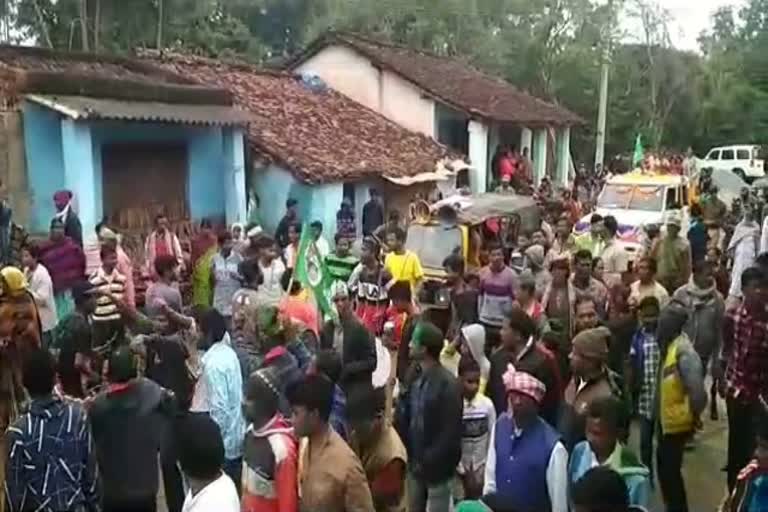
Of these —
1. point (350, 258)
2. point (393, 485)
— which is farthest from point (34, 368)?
point (350, 258)

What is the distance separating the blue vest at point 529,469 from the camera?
5.21 metres

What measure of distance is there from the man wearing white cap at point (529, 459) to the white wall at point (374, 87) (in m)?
24.8

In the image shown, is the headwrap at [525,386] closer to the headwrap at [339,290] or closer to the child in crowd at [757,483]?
the child in crowd at [757,483]

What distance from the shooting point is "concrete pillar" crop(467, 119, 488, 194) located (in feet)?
99.3

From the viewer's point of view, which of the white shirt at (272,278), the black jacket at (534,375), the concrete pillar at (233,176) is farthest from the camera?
the concrete pillar at (233,176)

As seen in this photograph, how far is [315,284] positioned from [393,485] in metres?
5.68

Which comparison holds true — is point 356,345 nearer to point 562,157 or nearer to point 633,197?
point 633,197

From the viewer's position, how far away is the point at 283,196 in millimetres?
21891

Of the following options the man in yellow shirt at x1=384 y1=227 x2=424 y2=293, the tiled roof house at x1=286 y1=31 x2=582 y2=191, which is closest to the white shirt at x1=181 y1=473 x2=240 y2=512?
the man in yellow shirt at x1=384 y1=227 x2=424 y2=293

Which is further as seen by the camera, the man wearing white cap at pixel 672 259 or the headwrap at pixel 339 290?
the man wearing white cap at pixel 672 259

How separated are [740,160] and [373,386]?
4164cm

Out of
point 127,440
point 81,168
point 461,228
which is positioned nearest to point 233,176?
point 81,168

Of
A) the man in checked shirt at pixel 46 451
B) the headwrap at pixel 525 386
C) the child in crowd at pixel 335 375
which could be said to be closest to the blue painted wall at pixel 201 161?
the child in crowd at pixel 335 375

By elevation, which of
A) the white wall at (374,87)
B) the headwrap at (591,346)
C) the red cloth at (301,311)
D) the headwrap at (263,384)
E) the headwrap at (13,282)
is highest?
the white wall at (374,87)
